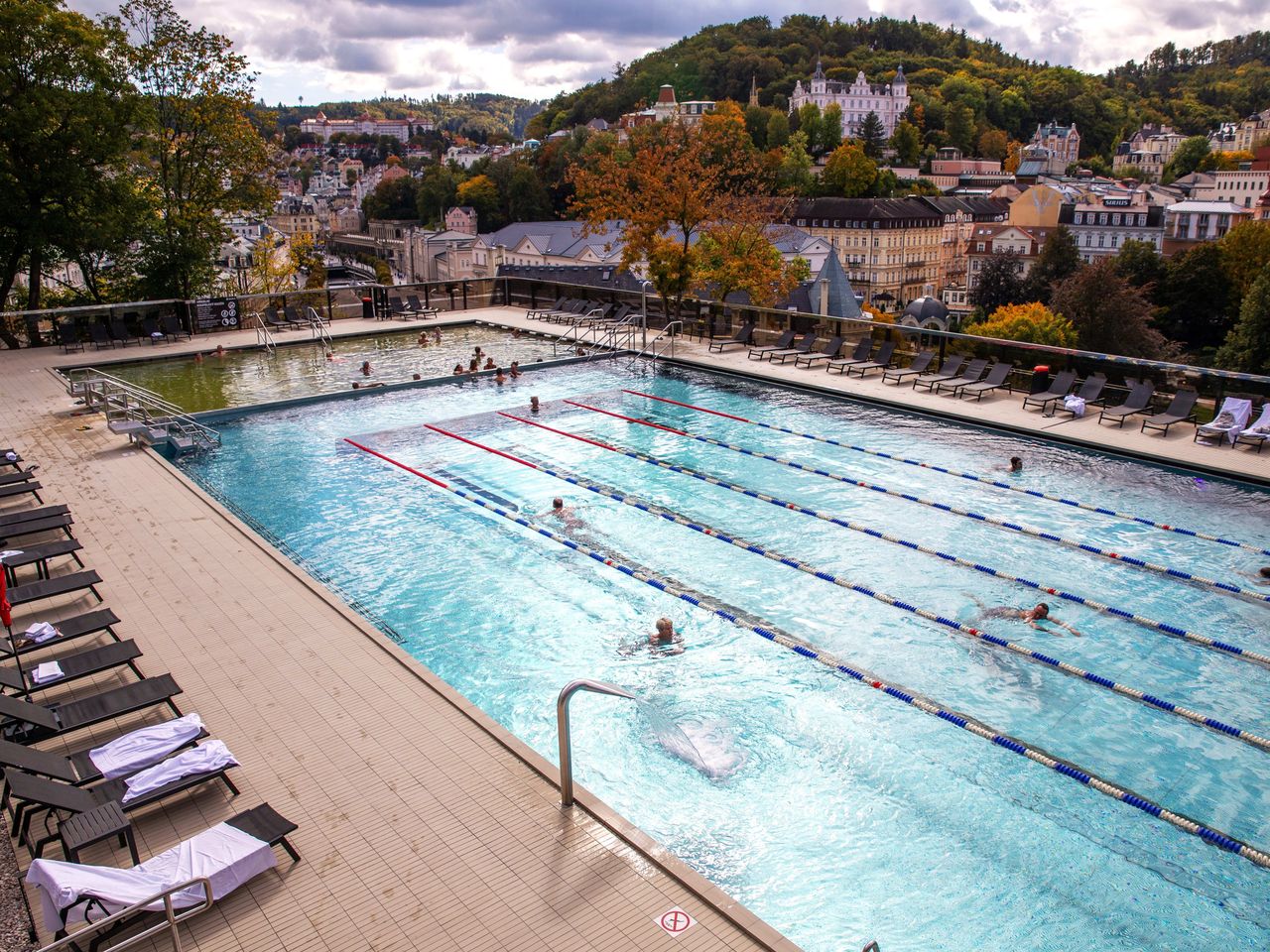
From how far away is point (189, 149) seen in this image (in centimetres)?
2802

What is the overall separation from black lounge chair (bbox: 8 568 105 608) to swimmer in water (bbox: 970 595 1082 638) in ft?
30.3

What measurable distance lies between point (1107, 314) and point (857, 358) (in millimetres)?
36899

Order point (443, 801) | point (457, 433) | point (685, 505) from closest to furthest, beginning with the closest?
point (443, 801)
point (685, 505)
point (457, 433)

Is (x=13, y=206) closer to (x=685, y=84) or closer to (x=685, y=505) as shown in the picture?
(x=685, y=505)

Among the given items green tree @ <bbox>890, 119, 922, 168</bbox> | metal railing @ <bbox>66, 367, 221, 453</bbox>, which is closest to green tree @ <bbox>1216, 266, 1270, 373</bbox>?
metal railing @ <bbox>66, 367, 221, 453</bbox>

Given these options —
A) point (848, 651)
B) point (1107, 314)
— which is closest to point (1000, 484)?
point (848, 651)

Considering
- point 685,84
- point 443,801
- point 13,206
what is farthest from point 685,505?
point 685,84

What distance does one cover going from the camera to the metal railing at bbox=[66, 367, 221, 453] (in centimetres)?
1513

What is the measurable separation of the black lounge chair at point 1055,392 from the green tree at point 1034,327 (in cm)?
3110

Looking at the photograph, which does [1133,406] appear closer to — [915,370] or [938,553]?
[915,370]

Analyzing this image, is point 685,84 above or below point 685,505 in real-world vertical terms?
above

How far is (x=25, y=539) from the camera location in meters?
10.5

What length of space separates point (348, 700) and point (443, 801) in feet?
5.63

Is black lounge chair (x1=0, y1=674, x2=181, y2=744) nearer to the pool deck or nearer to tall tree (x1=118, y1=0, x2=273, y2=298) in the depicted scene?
the pool deck
